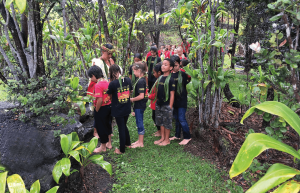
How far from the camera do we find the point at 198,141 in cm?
352

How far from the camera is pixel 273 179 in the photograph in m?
1.27

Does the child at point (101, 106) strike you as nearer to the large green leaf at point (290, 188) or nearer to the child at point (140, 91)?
the child at point (140, 91)

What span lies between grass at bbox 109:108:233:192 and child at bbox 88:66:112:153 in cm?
38

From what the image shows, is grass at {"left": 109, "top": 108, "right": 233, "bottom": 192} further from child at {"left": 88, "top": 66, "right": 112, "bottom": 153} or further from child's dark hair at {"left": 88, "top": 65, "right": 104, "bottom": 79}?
child's dark hair at {"left": 88, "top": 65, "right": 104, "bottom": 79}

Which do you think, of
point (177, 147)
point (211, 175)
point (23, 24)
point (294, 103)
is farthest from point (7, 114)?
point (294, 103)

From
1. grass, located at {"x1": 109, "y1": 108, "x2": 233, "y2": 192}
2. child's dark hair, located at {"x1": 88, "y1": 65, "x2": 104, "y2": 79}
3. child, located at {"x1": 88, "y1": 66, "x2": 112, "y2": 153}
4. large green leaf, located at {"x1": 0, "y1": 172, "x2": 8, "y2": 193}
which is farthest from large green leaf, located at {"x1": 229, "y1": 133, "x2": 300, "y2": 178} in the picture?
child's dark hair, located at {"x1": 88, "y1": 65, "x2": 104, "y2": 79}

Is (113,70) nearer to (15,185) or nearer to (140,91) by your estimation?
(140,91)

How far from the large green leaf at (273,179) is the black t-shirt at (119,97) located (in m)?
2.20

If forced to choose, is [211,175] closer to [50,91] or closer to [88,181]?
[88,181]

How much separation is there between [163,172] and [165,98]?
1209 millimetres

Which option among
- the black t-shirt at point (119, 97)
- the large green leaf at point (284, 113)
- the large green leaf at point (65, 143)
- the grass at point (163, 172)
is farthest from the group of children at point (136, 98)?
the large green leaf at point (284, 113)

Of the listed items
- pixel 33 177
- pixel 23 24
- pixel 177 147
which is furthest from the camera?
pixel 177 147

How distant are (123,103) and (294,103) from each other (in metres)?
2.22

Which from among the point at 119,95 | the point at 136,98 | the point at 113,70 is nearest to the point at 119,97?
the point at 119,95
